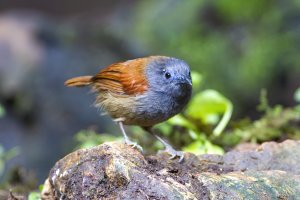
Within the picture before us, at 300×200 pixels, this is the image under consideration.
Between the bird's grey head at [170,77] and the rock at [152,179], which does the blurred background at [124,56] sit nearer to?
the bird's grey head at [170,77]

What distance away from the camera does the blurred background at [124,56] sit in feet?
29.0

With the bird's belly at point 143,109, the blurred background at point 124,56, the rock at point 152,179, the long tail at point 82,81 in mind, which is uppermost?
the rock at point 152,179

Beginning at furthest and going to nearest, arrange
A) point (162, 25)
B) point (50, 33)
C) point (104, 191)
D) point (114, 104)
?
1. point (162, 25)
2. point (50, 33)
3. point (114, 104)
4. point (104, 191)

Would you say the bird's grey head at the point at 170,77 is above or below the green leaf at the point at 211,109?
above

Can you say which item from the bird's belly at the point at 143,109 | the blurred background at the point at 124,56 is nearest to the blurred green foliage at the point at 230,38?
the blurred background at the point at 124,56

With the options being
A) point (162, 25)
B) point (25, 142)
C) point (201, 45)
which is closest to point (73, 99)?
point (25, 142)

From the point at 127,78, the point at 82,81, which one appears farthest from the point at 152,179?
the point at 82,81

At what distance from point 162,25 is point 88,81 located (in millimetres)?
6981

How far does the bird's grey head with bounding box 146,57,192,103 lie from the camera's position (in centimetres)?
462

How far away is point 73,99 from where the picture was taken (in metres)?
9.04

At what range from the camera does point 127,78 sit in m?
4.91

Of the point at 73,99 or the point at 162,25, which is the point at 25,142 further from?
the point at 162,25

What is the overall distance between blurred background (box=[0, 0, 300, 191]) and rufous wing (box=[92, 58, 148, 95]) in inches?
91.0

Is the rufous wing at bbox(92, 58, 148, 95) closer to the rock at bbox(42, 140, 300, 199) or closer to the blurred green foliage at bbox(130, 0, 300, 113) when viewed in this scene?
the rock at bbox(42, 140, 300, 199)
